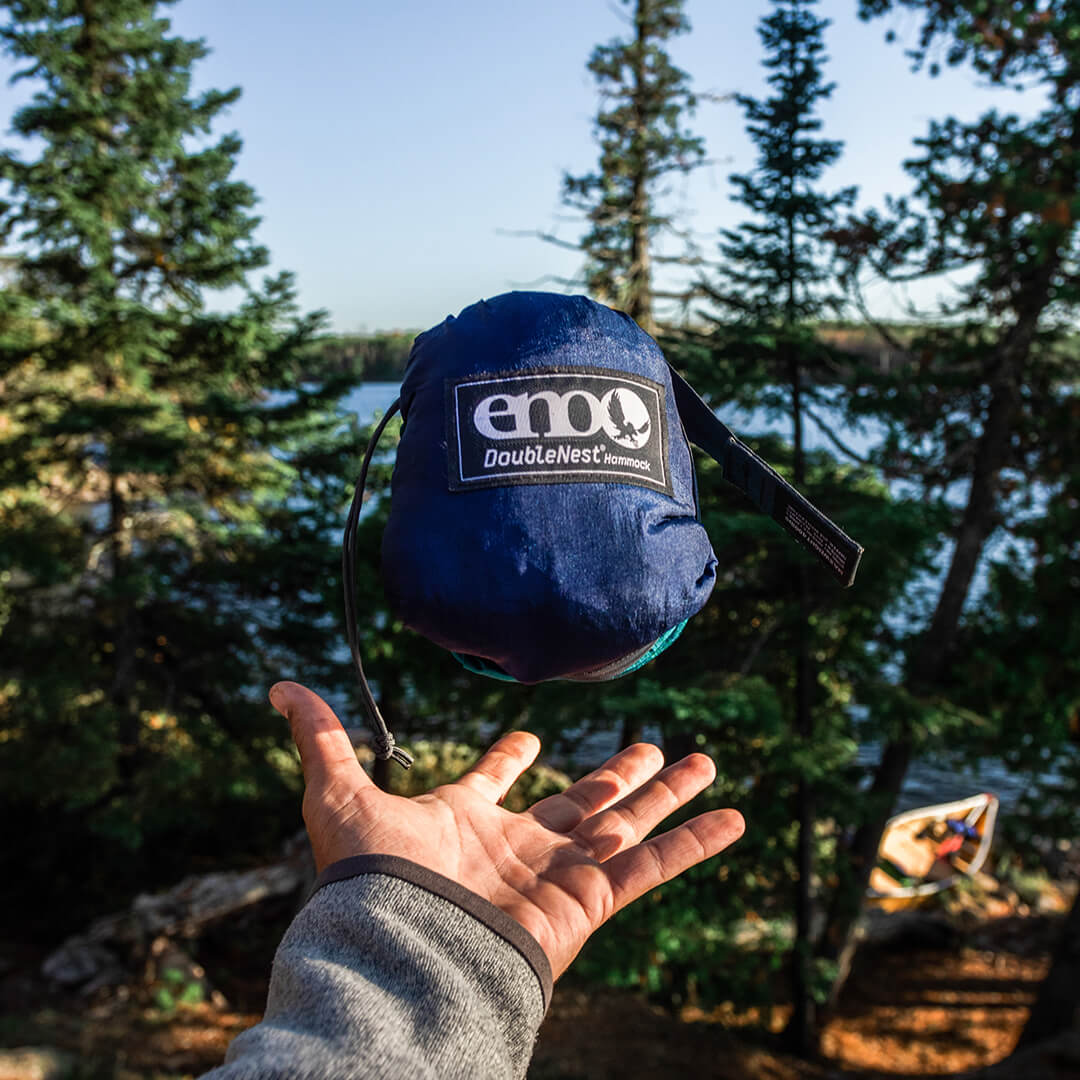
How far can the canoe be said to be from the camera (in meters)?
10.6

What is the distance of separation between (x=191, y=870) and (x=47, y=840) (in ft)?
6.47

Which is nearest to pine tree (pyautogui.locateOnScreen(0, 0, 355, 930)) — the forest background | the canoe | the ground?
the forest background

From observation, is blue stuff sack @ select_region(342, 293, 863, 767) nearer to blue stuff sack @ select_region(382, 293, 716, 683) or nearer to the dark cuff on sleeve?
blue stuff sack @ select_region(382, 293, 716, 683)

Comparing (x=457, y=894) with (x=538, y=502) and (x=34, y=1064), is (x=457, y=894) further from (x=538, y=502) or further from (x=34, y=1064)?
(x=34, y=1064)

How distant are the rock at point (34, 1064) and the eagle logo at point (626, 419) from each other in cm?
630

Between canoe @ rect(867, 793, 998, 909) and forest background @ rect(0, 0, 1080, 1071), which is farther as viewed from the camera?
canoe @ rect(867, 793, 998, 909)

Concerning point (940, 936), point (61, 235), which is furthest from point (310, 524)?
point (940, 936)

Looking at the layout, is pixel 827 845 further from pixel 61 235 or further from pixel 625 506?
pixel 61 235

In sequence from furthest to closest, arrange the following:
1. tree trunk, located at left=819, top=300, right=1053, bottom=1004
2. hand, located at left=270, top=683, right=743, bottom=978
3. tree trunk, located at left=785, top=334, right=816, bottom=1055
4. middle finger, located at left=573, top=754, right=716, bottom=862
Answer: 1. tree trunk, located at left=819, top=300, right=1053, bottom=1004
2. tree trunk, located at left=785, top=334, right=816, bottom=1055
3. middle finger, located at left=573, top=754, right=716, bottom=862
4. hand, located at left=270, top=683, right=743, bottom=978

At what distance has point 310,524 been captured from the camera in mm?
9406

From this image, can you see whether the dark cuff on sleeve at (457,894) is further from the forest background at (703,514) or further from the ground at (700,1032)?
the ground at (700,1032)

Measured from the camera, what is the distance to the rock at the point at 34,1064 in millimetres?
5332

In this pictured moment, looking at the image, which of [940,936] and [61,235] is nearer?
[61,235]

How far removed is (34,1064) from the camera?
548 cm
